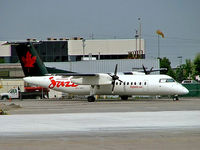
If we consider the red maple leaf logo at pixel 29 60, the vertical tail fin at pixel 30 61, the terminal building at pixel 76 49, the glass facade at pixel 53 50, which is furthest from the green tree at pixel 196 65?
the red maple leaf logo at pixel 29 60

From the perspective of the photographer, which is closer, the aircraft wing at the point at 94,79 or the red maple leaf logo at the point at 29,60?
the aircraft wing at the point at 94,79

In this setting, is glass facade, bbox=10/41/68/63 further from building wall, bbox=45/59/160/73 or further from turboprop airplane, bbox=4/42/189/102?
turboprop airplane, bbox=4/42/189/102

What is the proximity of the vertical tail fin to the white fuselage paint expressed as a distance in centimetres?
90

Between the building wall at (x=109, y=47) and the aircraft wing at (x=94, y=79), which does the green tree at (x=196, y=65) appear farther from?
the aircraft wing at (x=94, y=79)

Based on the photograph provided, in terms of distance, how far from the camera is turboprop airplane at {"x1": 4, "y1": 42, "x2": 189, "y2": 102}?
45.8 meters

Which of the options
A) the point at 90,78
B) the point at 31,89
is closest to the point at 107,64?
the point at 31,89

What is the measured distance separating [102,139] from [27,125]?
5.40 metres

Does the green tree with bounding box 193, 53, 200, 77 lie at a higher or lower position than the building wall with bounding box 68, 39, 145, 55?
lower

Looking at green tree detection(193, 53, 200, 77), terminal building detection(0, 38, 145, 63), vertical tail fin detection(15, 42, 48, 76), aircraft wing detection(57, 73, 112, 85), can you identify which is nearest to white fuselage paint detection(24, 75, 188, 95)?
aircraft wing detection(57, 73, 112, 85)

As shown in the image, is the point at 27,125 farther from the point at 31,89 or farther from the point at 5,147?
the point at 31,89

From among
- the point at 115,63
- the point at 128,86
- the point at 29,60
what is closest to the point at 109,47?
the point at 115,63

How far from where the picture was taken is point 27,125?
19.4 metres

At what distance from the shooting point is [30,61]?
5150cm

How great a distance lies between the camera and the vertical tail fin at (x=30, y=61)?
51281 mm
